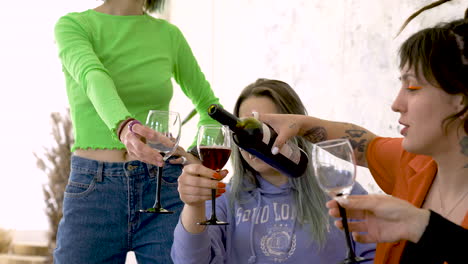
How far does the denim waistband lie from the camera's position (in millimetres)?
1584

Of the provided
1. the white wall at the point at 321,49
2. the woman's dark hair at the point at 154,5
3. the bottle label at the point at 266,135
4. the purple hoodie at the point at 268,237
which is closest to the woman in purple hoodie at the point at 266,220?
the purple hoodie at the point at 268,237

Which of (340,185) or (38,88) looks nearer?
(340,185)

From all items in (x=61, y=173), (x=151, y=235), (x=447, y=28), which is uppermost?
(x=447, y=28)

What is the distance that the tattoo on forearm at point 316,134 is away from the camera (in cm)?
155

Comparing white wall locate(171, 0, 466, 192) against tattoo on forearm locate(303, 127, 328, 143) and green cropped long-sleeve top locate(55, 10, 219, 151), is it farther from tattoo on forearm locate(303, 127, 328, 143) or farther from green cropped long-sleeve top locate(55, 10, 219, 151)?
green cropped long-sleeve top locate(55, 10, 219, 151)

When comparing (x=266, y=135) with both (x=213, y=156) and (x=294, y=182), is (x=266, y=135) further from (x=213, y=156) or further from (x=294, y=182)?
(x=294, y=182)

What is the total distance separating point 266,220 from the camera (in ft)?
5.63

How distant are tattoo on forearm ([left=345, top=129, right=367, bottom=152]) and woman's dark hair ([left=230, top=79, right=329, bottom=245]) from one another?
278mm

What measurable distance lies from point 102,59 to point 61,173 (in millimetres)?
2367

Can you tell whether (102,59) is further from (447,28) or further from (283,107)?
(447,28)

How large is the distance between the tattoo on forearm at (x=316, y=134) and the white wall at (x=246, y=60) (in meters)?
1.24

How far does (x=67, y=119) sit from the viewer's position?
401 centimetres

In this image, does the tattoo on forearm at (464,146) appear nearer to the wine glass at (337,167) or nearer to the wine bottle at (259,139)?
the wine glass at (337,167)

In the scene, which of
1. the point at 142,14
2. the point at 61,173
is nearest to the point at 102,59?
the point at 142,14
